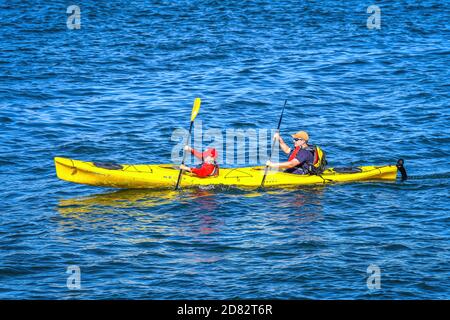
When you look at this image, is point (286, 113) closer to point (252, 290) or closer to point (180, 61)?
point (180, 61)

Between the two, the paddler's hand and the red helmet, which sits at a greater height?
the red helmet

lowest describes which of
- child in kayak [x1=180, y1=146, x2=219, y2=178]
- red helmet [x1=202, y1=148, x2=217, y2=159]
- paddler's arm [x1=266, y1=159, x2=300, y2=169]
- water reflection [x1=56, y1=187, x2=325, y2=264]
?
water reflection [x1=56, y1=187, x2=325, y2=264]

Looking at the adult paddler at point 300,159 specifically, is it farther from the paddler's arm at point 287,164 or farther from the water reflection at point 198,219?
the water reflection at point 198,219

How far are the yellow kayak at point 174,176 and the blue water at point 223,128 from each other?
0.24m

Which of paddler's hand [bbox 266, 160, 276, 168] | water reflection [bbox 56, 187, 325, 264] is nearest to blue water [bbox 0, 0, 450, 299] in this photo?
water reflection [bbox 56, 187, 325, 264]

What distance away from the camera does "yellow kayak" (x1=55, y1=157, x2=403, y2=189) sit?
17781mm

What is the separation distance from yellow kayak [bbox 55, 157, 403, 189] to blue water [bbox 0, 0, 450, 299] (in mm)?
241

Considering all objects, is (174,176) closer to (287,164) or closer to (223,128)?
(287,164)

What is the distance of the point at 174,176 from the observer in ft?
59.7

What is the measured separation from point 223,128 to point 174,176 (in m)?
5.58

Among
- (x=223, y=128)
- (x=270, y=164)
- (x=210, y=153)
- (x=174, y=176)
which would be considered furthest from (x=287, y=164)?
(x=223, y=128)

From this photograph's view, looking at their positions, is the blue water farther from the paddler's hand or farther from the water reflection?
the paddler's hand
